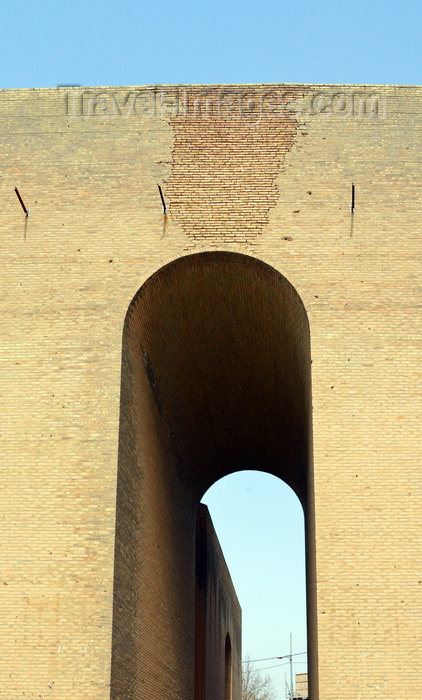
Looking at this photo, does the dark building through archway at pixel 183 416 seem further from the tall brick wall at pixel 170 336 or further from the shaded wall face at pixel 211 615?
the shaded wall face at pixel 211 615

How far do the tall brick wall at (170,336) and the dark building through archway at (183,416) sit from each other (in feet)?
0.24

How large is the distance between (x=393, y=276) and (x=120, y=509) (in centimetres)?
433

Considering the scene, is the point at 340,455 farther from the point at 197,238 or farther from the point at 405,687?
the point at 197,238

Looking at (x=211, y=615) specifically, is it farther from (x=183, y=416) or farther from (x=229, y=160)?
(x=229, y=160)

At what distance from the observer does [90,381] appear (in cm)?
1001

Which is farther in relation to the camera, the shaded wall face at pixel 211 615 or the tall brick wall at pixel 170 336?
the shaded wall face at pixel 211 615

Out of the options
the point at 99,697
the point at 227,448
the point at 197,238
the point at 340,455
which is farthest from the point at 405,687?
the point at 227,448

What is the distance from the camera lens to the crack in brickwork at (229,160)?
1089 cm

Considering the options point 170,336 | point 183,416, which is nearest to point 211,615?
point 183,416

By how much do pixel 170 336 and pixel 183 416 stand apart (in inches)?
83.6

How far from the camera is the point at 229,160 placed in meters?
11.2

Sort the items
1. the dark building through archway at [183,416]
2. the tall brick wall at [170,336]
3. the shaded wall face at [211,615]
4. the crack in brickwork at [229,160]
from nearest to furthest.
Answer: the tall brick wall at [170,336] → the dark building through archway at [183,416] → the crack in brickwork at [229,160] → the shaded wall face at [211,615]

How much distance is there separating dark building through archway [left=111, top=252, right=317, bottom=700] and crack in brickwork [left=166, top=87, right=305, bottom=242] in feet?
1.69

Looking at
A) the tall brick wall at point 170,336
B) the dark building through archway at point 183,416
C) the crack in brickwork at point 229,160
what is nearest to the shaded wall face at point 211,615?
the dark building through archway at point 183,416
